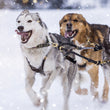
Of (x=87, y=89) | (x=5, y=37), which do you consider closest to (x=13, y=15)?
(x=5, y=37)

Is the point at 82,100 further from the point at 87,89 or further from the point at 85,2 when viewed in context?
the point at 85,2

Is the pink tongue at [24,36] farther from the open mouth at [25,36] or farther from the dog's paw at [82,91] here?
the dog's paw at [82,91]

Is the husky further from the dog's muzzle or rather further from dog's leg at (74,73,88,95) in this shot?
dog's leg at (74,73,88,95)

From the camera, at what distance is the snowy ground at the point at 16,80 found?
12.5 feet

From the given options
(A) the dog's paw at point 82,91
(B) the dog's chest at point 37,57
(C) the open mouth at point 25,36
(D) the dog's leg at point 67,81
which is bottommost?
(A) the dog's paw at point 82,91

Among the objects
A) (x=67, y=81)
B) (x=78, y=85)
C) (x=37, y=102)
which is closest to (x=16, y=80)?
(x=78, y=85)

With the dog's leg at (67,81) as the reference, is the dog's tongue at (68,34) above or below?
above

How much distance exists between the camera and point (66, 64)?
3.62 m

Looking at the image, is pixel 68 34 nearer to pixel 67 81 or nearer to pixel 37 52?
pixel 67 81

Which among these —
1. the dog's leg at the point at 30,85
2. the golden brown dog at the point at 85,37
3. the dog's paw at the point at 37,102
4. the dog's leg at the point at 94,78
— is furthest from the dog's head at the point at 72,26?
the dog's paw at the point at 37,102

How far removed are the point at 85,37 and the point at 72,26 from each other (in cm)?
34

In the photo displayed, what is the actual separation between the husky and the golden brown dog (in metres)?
0.50

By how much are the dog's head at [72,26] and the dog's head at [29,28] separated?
80cm

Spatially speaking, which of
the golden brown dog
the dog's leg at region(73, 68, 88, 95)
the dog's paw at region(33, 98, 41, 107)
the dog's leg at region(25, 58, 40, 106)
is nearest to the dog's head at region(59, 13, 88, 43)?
the golden brown dog
